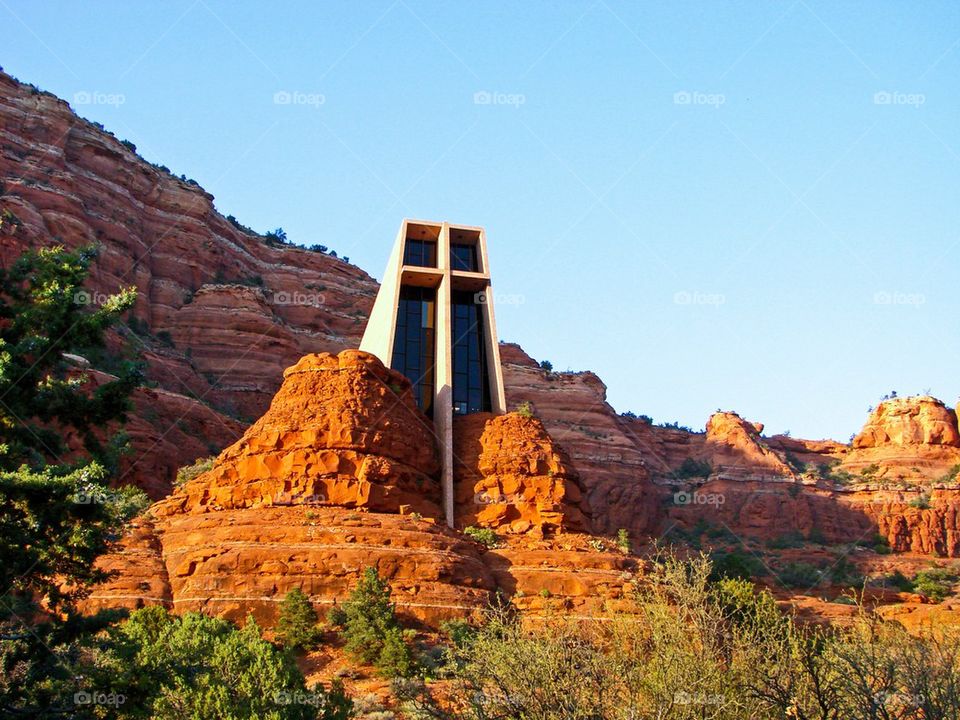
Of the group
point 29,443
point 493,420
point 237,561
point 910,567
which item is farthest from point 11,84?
point 910,567

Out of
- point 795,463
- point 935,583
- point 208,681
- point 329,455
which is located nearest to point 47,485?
point 208,681

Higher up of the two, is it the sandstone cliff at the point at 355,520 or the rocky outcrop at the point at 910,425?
the rocky outcrop at the point at 910,425

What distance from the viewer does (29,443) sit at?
20672 mm

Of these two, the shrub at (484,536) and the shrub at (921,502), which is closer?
the shrub at (484,536)

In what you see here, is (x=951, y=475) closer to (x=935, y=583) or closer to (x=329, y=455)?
(x=935, y=583)

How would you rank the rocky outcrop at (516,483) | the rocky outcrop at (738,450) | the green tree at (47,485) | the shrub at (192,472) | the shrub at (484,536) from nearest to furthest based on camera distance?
the green tree at (47,485)
the shrub at (484,536)
the rocky outcrop at (516,483)
the shrub at (192,472)
the rocky outcrop at (738,450)

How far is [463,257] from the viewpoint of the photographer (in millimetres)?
44969

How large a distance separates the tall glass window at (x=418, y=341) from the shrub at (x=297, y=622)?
1418 centimetres

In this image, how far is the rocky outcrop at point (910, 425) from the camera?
69375mm

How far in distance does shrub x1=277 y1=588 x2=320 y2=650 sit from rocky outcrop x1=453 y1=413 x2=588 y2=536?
28.2 ft

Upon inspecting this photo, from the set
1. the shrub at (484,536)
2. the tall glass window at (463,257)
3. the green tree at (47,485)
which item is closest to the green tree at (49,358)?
the green tree at (47,485)

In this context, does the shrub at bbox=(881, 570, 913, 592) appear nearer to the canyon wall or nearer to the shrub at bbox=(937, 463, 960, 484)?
the canyon wall

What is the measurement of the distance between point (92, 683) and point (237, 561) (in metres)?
7.49

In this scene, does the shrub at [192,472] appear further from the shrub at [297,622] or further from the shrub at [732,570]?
the shrub at [732,570]
